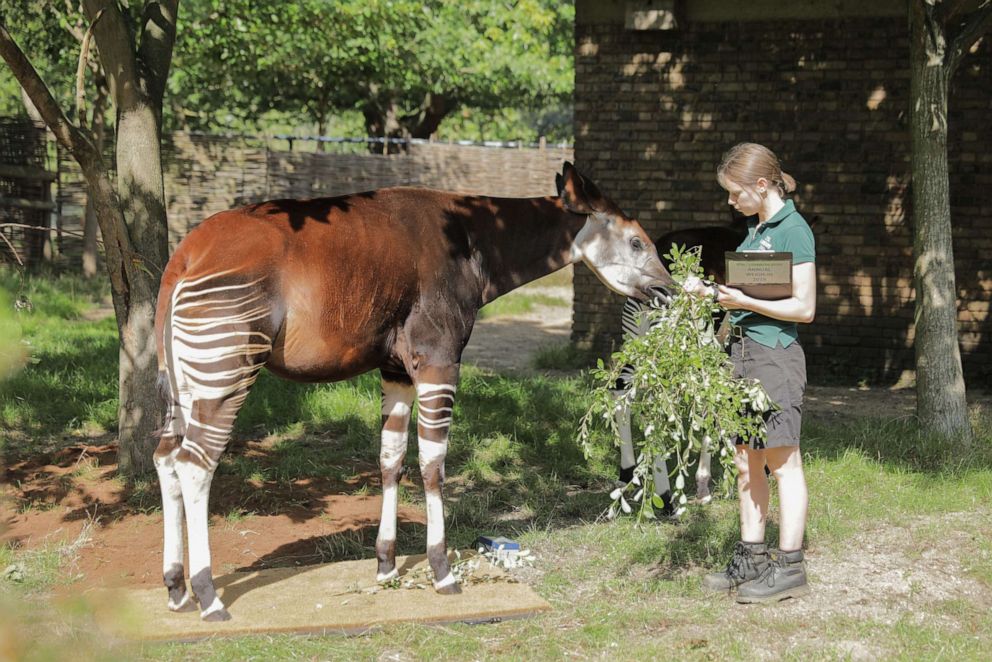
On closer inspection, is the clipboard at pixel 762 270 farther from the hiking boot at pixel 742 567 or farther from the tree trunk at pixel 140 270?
the tree trunk at pixel 140 270

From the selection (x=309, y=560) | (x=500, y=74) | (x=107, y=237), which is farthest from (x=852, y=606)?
(x=500, y=74)

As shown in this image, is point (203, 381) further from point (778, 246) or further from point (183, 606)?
point (778, 246)

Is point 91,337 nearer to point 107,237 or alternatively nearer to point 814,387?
point 107,237

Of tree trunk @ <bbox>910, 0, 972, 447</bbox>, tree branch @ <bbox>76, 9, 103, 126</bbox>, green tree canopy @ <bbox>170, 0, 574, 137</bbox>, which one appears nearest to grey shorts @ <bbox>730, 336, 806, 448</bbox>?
tree trunk @ <bbox>910, 0, 972, 447</bbox>

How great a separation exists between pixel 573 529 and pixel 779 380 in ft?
5.60

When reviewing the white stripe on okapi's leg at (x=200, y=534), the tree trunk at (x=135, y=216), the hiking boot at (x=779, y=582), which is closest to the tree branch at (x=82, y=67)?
the tree trunk at (x=135, y=216)

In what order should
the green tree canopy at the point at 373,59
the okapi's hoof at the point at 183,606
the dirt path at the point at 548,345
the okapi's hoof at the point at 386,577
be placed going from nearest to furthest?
the okapi's hoof at the point at 183,606 → the okapi's hoof at the point at 386,577 → the dirt path at the point at 548,345 → the green tree canopy at the point at 373,59

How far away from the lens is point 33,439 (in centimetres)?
723

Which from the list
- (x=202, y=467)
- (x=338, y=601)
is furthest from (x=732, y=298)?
(x=202, y=467)

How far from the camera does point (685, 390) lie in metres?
4.27

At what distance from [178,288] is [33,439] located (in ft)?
12.9

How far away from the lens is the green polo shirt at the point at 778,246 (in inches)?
169

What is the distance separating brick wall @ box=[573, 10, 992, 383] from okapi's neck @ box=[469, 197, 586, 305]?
17.7 ft

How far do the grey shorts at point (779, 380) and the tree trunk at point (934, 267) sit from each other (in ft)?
10.6
